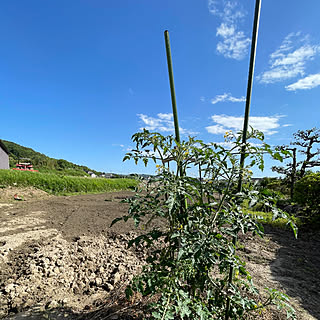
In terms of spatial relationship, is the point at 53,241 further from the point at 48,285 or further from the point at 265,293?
the point at 265,293

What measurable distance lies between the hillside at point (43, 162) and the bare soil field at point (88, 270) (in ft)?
55.4

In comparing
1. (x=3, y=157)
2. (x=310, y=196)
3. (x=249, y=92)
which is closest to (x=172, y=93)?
(x=249, y=92)

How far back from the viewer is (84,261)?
2668mm

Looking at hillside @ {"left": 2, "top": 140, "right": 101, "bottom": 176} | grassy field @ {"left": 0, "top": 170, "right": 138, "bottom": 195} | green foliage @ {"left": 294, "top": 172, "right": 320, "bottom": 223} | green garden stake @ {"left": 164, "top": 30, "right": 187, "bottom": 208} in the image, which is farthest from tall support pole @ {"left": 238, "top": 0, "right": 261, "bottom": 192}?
hillside @ {"left": 2, "top": 140, "right": 101, "bottom": 176}

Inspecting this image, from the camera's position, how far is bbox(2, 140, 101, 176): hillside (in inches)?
817

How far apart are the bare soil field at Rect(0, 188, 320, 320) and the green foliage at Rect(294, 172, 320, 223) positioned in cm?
115

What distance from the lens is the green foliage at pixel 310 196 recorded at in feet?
17.6

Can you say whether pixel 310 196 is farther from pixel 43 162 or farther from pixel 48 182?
pixel 43 162

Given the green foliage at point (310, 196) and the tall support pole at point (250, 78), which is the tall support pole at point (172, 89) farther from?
the green foliage at point (310, 196)

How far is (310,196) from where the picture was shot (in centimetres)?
548

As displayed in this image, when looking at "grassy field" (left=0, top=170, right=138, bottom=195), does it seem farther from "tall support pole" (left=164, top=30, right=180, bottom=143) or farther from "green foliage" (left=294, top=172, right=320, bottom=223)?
"tall support pole" (left=164, top=30, right=180, bottom=143)

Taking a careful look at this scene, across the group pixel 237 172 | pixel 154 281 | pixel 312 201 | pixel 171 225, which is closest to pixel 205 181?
pixel 237 172

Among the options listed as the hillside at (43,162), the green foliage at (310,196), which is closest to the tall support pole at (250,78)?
the green foliage at (310,196)

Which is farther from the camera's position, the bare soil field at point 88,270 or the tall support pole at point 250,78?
the bare soil field at point 88,270
